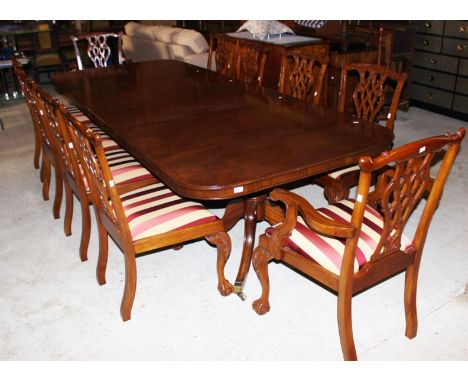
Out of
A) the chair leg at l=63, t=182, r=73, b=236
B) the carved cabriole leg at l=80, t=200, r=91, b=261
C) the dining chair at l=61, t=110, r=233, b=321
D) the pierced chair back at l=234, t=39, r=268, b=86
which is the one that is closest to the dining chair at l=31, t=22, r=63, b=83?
the pierced chair back at l=234, t=39, r=268, b=86

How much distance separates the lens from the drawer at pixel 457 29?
4328 mm

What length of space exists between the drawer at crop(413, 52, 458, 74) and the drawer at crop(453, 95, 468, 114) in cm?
25

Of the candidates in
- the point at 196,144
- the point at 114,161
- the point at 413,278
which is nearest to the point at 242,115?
the point at 196,144

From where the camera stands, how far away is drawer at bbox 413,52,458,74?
4.55 metres

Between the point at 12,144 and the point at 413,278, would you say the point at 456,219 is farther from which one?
the point at 12,144

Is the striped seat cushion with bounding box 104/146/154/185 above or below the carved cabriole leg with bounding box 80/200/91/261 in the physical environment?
above

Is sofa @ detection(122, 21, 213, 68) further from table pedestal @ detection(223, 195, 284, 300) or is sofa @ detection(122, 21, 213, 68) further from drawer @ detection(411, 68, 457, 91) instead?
table pedestal @ detection(223, 195, 284, 300)

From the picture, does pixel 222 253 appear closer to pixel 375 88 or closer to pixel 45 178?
pixel 375 88

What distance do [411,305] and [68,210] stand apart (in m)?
1.88

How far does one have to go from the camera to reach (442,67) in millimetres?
4664

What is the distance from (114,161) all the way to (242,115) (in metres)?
0.73

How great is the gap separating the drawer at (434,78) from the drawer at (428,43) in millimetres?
217

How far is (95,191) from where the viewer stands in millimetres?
2162

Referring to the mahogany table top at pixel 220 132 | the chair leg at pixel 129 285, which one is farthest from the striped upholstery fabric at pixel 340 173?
the chair leg at pixel 129 285
